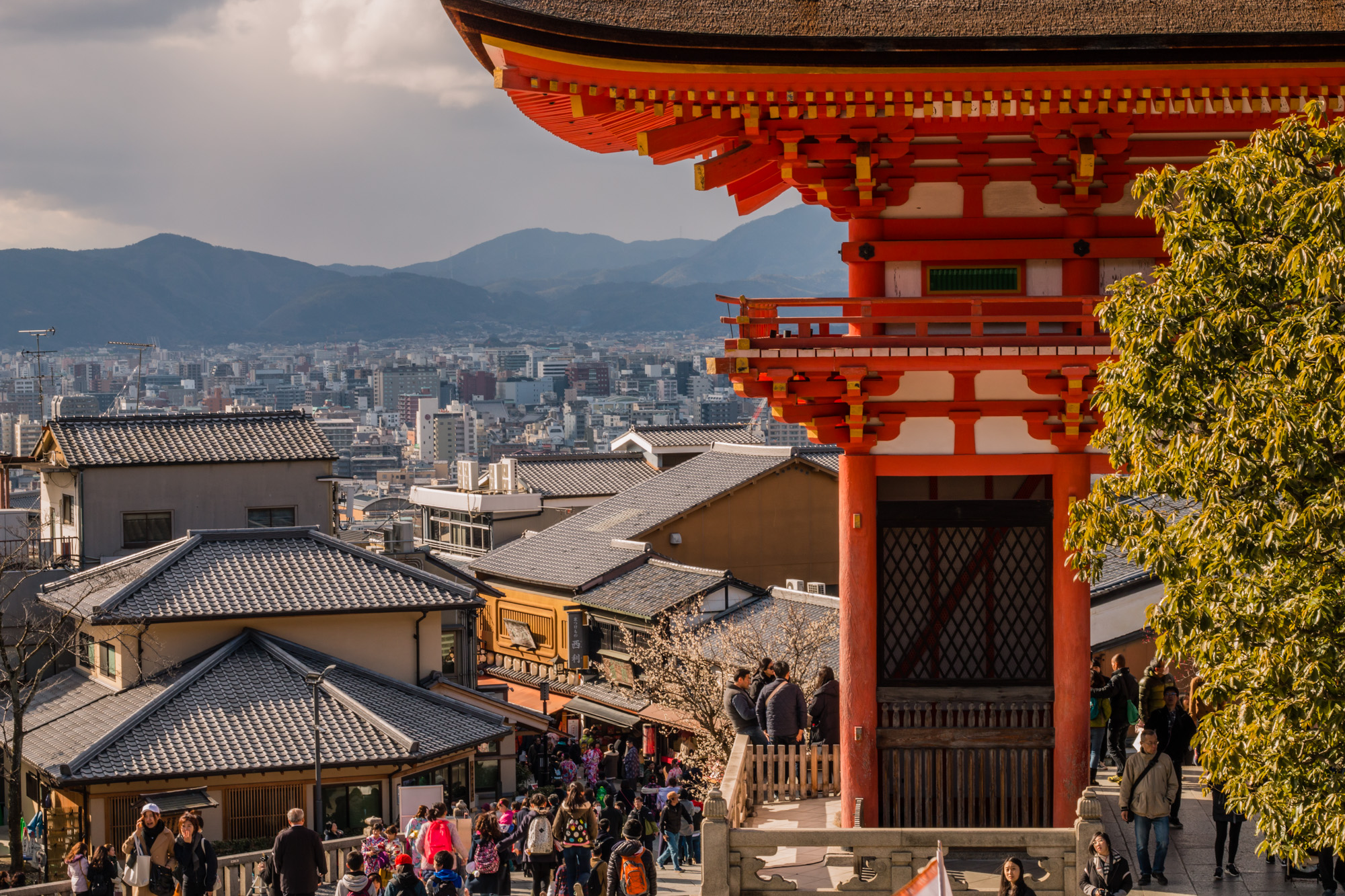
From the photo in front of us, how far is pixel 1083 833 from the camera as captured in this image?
12.3m

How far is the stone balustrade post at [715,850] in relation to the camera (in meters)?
12.8

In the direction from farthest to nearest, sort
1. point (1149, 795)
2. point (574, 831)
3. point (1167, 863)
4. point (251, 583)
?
point (251, 583)
point (574, 831)
point (1167, 863)
point (1149, 795)

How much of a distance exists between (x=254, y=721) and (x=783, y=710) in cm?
1966

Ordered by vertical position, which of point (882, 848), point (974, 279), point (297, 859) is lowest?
point (297, 859)

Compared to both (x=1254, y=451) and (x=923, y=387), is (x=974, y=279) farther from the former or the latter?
(x=1254, y=451)

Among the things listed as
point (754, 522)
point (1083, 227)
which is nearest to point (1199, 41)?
point (1083, 227)

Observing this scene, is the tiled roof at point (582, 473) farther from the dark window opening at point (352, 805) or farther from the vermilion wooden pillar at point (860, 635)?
the vermilion wooden pillar at point (860, 635)

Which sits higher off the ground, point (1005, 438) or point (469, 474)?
point (1005, 438)

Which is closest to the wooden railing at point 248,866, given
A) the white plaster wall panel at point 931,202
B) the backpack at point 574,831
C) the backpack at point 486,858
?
the backpack at point 486,858

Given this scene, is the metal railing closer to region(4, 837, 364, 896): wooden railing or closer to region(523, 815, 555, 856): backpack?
region(4, 837, 364, 896): wooden railing

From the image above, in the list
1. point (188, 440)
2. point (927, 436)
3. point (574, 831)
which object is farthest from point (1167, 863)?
point (188, 440)

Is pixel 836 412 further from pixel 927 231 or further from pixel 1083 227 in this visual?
pixel 1083 227

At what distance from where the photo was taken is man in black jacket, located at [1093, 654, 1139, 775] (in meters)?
17.0

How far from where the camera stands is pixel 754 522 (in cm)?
5584
